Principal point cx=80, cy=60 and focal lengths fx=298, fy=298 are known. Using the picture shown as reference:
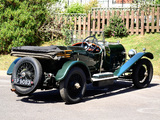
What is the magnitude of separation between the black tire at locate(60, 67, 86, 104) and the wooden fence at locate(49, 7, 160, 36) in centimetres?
1001

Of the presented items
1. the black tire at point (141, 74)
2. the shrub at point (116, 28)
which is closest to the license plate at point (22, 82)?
the black tire at point (141, 74)

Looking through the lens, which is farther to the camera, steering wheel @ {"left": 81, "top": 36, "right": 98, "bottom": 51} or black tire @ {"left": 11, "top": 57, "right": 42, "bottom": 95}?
steering wheel @ {"left": 81, "top": 36, "right": 98, "bottom": 51}

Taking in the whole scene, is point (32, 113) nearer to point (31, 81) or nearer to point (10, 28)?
point (31, 81)

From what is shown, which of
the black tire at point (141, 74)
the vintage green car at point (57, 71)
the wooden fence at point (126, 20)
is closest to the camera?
the vintage green car at point (57, 71)

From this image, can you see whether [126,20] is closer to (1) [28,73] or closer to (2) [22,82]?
(1) [28,73]

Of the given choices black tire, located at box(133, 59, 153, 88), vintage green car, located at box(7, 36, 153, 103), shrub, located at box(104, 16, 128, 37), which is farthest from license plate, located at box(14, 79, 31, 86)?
shrub, located at box(104, 16, 128, 37)

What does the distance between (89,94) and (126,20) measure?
9426mm

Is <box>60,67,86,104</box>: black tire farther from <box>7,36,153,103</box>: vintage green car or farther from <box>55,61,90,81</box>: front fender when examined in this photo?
<box>55,61,90,81</box>: front fender

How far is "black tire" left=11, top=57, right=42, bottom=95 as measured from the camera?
625cm

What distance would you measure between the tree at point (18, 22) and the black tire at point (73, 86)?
8.30m

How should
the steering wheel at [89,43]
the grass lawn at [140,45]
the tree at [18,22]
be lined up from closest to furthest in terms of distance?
the steering wheel at [89,43] → the grass lawn at [140,45] → the tree at [18,22]

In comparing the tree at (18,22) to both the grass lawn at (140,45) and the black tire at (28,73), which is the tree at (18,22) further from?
the black tire at (28,73)

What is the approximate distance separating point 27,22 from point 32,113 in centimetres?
963

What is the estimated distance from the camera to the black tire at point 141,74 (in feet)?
28.1
